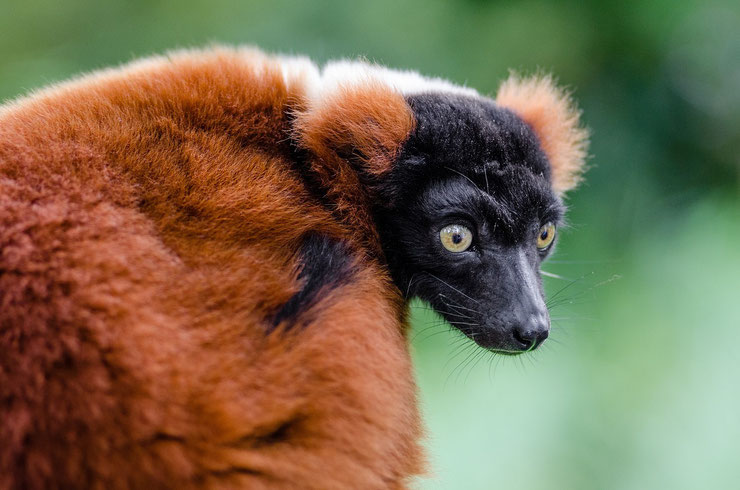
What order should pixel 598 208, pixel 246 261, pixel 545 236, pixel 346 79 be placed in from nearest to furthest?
pixel 246 261
pixel 346 79
pixel 545 236
pixel 598 208

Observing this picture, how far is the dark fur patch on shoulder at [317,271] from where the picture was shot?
185 cm

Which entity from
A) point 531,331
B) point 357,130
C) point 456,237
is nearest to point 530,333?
point 531,331

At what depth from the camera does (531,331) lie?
2209 millimetres

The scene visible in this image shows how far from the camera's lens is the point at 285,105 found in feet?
7.54

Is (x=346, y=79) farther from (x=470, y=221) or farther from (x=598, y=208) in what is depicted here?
(x=598, y=208)

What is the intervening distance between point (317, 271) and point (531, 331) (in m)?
0.75

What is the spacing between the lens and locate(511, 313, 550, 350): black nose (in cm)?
221

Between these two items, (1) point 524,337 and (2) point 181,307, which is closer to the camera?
(2) point 181,307

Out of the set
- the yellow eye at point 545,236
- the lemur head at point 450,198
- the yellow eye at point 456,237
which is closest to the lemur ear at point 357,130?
the lemur head at point 450,198

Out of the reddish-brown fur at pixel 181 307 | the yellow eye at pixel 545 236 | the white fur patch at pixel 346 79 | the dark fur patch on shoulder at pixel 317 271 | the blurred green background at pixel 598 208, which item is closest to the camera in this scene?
the reddish-brown fur at pixel 181 307

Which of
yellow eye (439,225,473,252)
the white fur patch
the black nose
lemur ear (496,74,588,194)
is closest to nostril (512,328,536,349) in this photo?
the black nose

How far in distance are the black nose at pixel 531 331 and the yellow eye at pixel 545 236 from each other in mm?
368

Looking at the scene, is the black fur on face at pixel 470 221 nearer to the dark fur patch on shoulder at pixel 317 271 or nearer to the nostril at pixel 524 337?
the nostril at pixel 524 337

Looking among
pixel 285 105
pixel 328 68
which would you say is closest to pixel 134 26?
pixel 328 68
